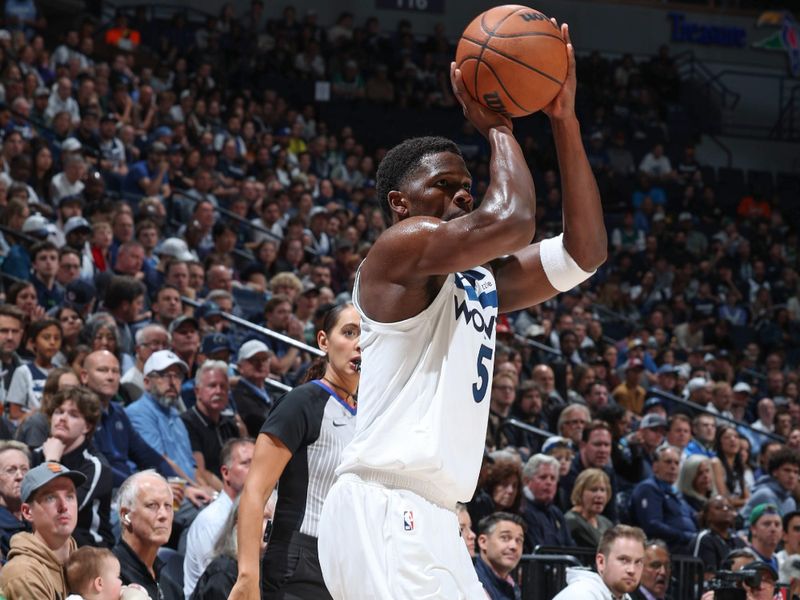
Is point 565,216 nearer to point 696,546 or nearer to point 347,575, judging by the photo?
point 347,575

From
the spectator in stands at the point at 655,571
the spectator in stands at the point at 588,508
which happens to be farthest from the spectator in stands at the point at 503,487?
the spectator in stands at the point at 655,571

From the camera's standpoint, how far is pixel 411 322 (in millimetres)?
3047

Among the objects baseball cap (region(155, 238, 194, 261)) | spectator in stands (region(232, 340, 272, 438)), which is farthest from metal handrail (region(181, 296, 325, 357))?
spectator in stands (region(232, 340, 272, 438))

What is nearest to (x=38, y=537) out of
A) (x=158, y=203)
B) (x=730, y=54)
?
(x=158, y=203)

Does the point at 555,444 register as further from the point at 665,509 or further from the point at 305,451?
the point at 305,451

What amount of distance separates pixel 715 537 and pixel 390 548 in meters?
6.18

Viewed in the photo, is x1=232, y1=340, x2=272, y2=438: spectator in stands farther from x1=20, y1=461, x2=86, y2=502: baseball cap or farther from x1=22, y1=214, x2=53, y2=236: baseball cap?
x1=20, y1=461, x2=86, y2=502: baseball cap

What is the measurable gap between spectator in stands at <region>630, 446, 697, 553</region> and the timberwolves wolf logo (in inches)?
611

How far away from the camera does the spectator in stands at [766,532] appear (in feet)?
27.9

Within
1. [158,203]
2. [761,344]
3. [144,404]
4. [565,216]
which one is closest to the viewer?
[565,216]

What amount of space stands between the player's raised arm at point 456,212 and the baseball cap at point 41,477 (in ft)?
8.40

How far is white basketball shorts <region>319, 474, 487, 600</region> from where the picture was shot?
2.90m

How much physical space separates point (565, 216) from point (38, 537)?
9.77ft

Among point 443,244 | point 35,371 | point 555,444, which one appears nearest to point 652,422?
point 555,444
